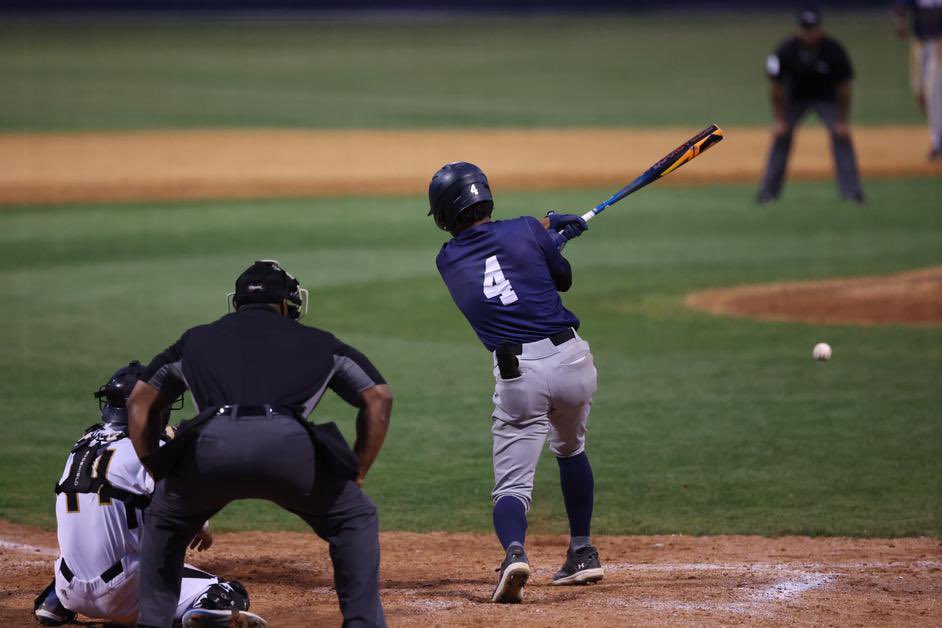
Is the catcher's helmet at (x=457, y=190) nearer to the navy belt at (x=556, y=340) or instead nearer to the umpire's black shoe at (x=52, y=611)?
the navy belt at (x=556, y=340)

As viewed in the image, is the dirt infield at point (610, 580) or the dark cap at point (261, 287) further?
the dirt infield at point (610, 580)

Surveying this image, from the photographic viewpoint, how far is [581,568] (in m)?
6.18

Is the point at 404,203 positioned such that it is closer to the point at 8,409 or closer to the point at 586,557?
the point at 8,409

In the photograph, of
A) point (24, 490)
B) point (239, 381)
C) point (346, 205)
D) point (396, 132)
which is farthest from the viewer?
point (396, 132)

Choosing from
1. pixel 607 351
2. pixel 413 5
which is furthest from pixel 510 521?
pixel 413 5

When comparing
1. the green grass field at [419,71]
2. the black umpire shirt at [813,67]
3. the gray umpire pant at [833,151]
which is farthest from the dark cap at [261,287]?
the green grass field at [419,71]

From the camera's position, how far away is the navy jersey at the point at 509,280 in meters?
5.95

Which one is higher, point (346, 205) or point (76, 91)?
point (76, 91)

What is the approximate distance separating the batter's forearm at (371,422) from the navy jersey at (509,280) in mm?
1216

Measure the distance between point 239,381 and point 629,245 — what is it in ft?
41.0

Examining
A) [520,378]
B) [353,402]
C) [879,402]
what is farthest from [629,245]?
[353,402]

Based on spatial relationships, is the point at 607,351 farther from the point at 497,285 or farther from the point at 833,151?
the point at 833,151

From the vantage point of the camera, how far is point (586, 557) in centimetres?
619

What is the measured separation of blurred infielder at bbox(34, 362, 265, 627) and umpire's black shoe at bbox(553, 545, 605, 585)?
1.52 m
